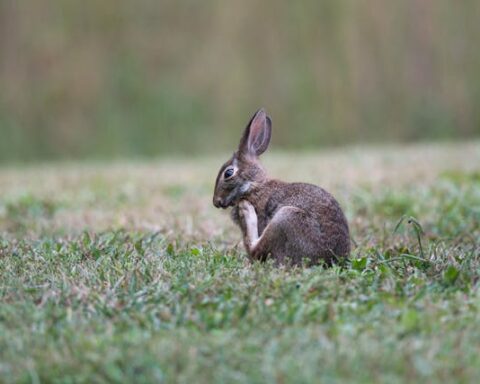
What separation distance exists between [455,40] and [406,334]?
47.2 feet

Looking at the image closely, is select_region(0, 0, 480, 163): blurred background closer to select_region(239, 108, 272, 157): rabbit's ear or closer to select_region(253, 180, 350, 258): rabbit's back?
select_region(239, 108, 272, 157): rabbit's ear

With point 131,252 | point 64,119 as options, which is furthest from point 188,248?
point 64,119

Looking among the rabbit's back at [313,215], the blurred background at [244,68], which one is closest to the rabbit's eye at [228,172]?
the rabbit's back at [313,215]

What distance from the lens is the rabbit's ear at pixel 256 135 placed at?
441 cm

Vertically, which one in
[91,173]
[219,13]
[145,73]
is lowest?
[91,173]

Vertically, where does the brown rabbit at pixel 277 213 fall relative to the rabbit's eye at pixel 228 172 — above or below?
below

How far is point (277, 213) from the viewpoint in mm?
3947

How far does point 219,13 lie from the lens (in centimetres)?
1634

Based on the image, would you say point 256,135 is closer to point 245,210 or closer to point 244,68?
point 245,210

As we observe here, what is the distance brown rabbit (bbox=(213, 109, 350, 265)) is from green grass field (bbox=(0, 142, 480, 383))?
119 mm

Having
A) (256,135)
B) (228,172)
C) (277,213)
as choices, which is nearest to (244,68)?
(256,135)

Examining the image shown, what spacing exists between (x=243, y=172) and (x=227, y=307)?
1312mm

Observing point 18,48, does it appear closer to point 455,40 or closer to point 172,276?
point 455,40

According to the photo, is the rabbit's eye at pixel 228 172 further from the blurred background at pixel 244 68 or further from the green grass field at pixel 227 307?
the blurred background at pixel 244 68
